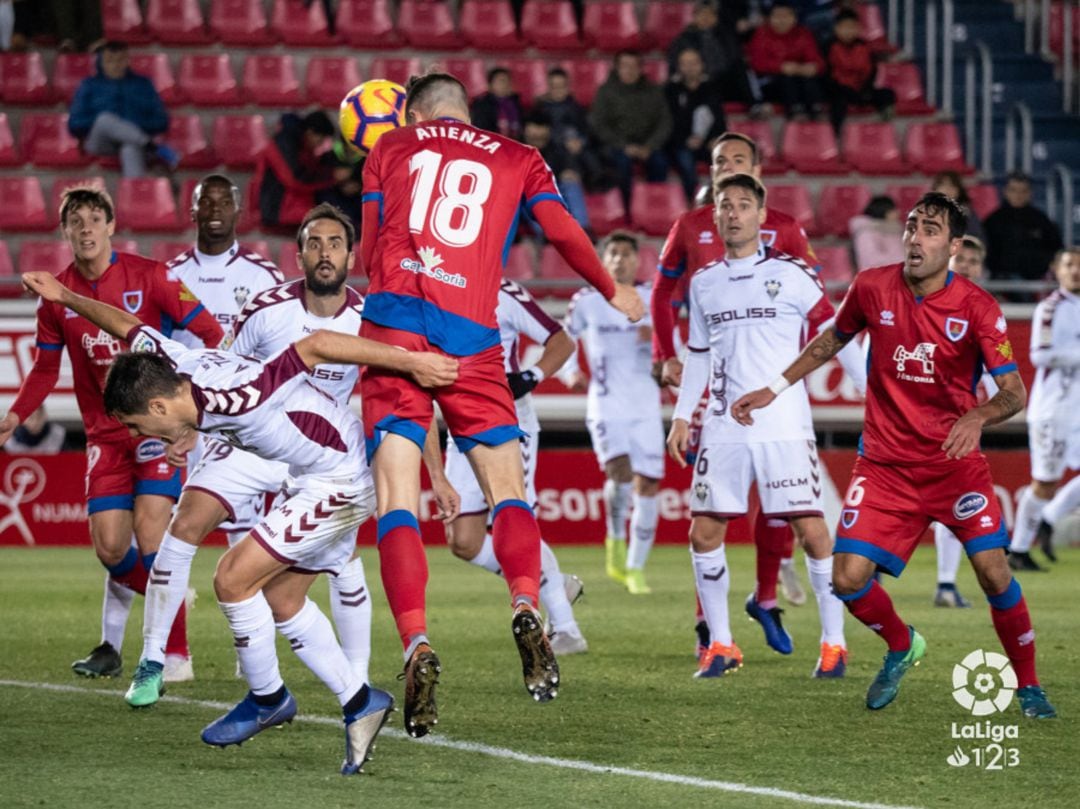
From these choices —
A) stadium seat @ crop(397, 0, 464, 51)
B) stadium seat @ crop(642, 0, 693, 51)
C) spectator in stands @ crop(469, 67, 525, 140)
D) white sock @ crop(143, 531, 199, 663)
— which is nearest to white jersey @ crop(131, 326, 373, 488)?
white sock @ crop(143, 531, 199, 663)

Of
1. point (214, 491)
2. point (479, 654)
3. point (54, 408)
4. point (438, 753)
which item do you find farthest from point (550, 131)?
point (438, 753)

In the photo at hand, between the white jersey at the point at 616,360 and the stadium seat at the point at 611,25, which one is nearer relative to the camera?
the white jersey at the point at 616,360

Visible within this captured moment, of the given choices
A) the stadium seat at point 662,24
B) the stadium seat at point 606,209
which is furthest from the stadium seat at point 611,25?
the stadium seat at point 606,209

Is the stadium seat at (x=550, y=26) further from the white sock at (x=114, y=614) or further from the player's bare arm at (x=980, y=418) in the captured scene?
the player's bare arm at (x=980, y=418)

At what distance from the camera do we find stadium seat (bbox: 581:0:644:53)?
21.1 meters

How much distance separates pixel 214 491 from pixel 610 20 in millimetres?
14011

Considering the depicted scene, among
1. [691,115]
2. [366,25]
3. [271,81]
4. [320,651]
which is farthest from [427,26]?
[320,651]

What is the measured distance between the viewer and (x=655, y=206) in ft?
62.4

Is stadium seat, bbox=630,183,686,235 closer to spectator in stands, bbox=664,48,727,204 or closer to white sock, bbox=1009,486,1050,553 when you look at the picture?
spectator in stands, bbox=664,48,727,204

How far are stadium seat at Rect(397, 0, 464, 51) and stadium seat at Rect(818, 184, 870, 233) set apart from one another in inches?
172

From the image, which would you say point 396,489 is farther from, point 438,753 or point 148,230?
point 148,230

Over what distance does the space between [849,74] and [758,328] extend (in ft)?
39.0

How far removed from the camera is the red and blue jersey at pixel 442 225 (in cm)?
678

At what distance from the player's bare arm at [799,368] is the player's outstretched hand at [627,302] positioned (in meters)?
1.33
